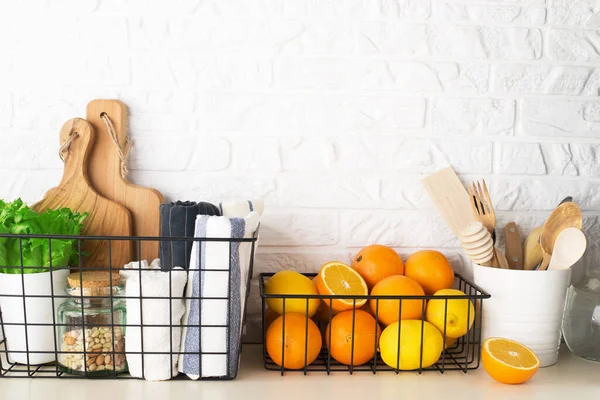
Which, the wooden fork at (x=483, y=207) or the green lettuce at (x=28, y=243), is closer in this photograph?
the green lettuce at (x=28, y=243)

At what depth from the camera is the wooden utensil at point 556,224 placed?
1.02 meters

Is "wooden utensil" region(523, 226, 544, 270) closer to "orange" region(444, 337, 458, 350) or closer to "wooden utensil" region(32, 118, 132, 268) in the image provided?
"orange" region(444, 337, 458, 350)

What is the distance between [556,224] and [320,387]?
1.66 feet

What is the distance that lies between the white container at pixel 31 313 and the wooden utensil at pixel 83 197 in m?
0.15

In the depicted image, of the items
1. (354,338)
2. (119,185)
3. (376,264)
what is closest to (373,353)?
(354,338)

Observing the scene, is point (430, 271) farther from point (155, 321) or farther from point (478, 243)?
point (155, 321)

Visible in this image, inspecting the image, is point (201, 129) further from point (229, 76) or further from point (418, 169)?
point (418, 169)

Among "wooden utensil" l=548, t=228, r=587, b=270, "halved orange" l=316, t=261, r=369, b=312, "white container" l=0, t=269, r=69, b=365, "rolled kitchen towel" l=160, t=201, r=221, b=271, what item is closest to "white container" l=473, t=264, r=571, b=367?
"wooden utensil" l=548, t=228, r=587, b=270

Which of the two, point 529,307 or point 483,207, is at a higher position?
point 483,207

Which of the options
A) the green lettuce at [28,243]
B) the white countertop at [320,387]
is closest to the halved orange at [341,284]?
the white countertop at [320,387]

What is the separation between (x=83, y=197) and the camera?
1.06 metres

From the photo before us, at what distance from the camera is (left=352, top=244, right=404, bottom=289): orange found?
1.04m

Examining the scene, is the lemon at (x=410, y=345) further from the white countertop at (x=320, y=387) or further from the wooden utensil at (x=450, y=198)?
the wooden utensil at (x=450, y=198)

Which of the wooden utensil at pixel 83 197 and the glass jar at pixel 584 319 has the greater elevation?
the wooden utensil at pixel 83 197
